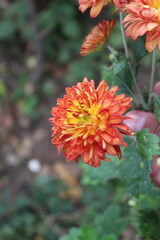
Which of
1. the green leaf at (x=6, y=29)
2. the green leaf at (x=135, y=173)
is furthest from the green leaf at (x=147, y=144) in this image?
the green leaf at (x=6, y=29)

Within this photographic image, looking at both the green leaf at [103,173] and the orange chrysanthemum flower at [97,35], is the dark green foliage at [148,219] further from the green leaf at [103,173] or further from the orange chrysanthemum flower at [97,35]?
the orange chrysanthemum flower at [97,35]

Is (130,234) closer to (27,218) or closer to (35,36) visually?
(27,218)

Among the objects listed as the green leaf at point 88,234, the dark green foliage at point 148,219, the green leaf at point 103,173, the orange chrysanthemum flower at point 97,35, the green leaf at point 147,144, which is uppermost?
the orange chrysanthemum flower at point 97,35

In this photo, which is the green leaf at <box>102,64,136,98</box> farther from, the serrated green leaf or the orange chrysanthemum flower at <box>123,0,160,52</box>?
the orange chrysanthemum flower at <box>123,0,160,52</box>

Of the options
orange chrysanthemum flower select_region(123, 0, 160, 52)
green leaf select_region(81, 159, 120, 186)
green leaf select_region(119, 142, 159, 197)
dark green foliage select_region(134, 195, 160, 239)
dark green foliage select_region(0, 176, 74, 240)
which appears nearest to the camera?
orange chrysanthemum flower select_region(123, 0, 160, 52)

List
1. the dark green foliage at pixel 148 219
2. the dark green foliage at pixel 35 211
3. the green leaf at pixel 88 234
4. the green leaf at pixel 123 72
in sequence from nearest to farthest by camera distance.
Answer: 1. the green leaf at pixel 123 72
2. the dark green foliage at pixel 148 219
3. the green leaf at pixel 88 234
4. the dark green foliage at pixel 35 211

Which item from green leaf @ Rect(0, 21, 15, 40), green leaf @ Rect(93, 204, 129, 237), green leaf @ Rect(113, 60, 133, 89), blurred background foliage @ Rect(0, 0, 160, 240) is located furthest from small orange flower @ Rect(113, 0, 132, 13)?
green leaf @ Rect(0, 21, 15, 40)
